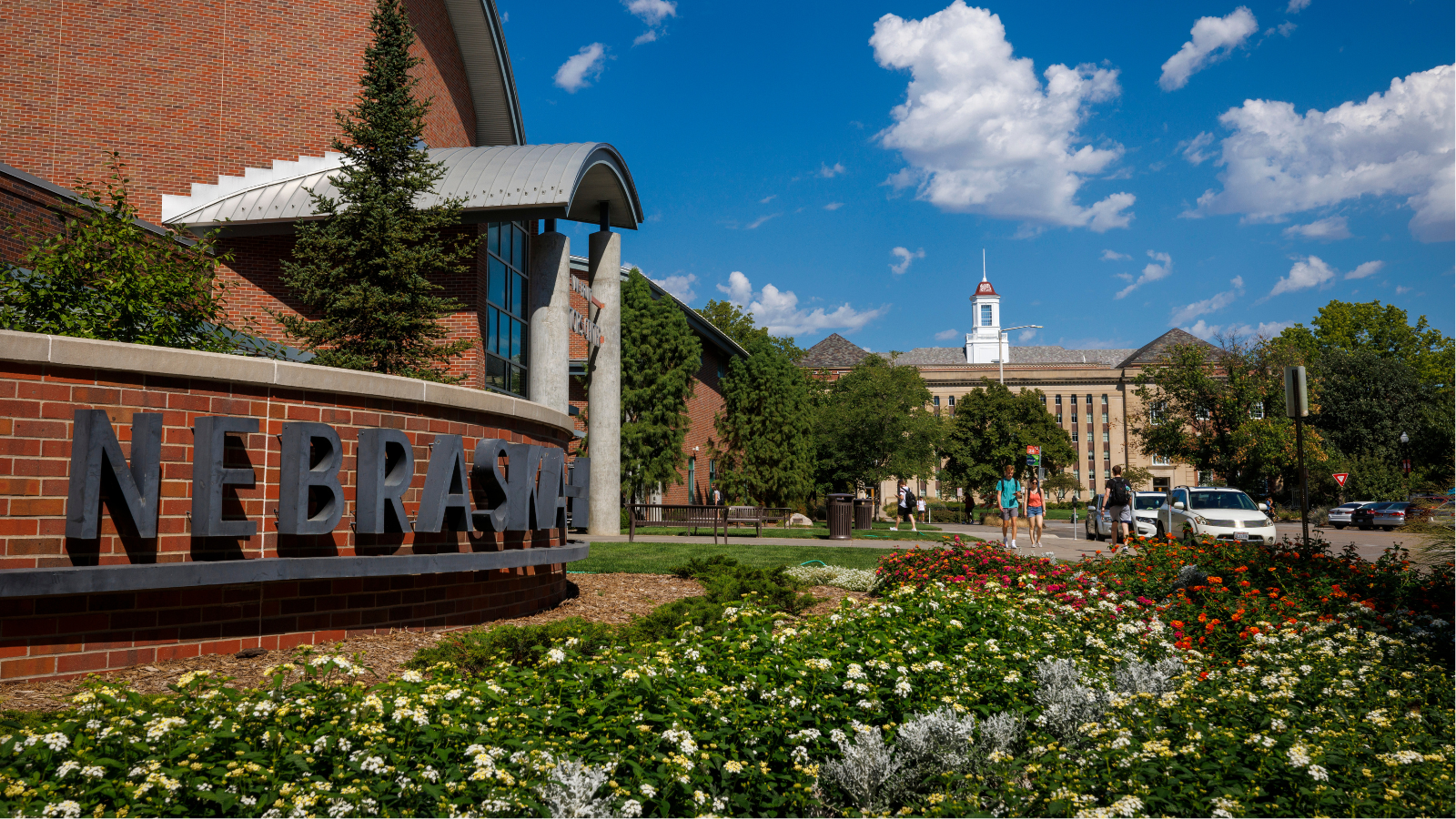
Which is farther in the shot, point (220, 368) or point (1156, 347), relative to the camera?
point (1156, 347)

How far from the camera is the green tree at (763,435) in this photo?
41.4 m

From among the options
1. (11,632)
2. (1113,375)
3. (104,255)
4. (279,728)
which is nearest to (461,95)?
(104,255)

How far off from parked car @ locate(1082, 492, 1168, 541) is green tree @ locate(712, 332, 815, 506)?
14.7 m

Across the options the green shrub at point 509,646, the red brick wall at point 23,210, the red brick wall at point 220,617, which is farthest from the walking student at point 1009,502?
the red brick wall at point 23,210

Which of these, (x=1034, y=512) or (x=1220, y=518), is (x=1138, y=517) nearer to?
(x=1220, y=518)

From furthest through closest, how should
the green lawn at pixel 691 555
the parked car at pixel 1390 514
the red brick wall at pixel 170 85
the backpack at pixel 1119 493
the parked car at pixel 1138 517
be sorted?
the parked car at pixel 1390 514 < the parked car at pixel 1138 517 < the red brick wall at pixel 170 85 < the backpack at pixel 1119 493 < the green lawn at pixel 691 555

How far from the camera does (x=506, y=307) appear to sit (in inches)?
901

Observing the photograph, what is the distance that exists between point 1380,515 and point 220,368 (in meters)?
46.1

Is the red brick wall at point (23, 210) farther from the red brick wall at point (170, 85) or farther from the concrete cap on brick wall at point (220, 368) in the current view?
the concrete cap on brick wall at point (220, 368)

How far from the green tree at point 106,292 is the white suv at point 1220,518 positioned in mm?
19068

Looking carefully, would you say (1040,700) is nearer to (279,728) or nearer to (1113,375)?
(279,728)

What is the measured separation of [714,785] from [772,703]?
2.21ft

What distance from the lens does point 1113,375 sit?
108 m

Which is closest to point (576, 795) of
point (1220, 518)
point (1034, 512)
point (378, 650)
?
point (378, 650)
